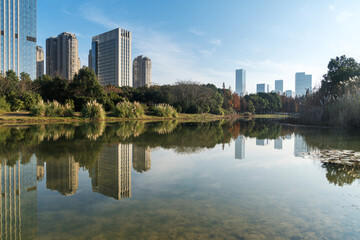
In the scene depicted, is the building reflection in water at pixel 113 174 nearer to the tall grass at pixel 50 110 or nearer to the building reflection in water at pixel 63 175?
the building reflection in water at pixel 63 175

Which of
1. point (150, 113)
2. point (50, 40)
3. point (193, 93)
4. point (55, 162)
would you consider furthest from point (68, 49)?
point (55, 162)

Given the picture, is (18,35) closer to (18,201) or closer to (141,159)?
(141,159)

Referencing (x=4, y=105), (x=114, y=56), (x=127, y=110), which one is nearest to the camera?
(x=4, y=105)

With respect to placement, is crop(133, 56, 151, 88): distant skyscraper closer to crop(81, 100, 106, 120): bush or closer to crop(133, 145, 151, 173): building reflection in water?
crop(81, 100, 106, 120): bush

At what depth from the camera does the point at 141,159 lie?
275 inches

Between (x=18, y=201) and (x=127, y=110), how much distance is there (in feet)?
87.1

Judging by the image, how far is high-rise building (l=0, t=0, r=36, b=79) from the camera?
304ft

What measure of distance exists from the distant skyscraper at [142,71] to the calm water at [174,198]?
125 m

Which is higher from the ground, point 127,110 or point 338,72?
point 338,72

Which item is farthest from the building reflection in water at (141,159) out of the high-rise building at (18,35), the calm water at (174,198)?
the high-rise building at (18,35)

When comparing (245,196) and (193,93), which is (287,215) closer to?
(245,196)

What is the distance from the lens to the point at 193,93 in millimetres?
50625

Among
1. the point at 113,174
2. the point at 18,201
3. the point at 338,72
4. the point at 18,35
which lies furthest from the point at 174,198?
the point at 18,35

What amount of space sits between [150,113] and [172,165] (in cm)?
2972
